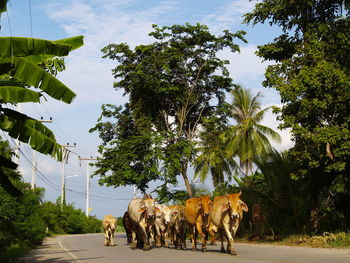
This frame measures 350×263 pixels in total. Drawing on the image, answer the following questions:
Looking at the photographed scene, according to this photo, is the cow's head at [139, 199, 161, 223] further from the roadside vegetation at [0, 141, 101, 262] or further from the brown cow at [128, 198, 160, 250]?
the roadside vegetation at [0, 141, 101, 262]

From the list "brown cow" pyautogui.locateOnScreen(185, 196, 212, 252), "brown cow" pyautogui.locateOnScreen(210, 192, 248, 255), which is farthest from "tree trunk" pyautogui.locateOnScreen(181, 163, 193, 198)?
"brown cow" pyautogui.locateOnScreen(210, 192, 248, 255)

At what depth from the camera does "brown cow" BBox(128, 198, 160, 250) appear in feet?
72.3

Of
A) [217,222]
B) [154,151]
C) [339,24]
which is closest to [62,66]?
[217,222]

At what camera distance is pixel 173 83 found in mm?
37688

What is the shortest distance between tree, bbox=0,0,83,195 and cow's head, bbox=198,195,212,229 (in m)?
8.01

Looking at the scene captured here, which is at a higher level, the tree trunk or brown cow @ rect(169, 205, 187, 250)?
the tree trunk

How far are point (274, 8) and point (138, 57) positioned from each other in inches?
629

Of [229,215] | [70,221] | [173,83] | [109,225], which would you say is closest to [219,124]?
[173,83]

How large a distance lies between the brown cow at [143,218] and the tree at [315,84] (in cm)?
631

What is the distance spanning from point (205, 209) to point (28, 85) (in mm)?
9984

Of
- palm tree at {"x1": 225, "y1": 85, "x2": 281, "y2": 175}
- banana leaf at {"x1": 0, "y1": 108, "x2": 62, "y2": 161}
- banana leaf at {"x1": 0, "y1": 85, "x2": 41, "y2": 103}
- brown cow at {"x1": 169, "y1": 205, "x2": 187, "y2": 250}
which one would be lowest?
brown cow at {"x1": 169, "y1": 205, "x2": 187, "y2": 250}

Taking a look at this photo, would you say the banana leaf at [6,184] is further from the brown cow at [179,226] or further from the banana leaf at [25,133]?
the brown cow at [179,226]

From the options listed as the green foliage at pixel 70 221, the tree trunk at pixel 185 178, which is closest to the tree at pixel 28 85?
the tree trunk at pixel 185 178

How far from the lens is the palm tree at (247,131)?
1895 inches
